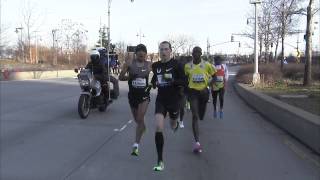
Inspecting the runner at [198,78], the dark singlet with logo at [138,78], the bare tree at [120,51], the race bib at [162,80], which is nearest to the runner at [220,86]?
the runner at [198,78]

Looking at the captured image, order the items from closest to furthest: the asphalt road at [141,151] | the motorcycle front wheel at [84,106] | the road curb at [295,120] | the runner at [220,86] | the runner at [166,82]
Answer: the asphalt road at [141,151] < the runner at [166,82] < the road curb at [295,120] < the motorcycle front wheel at [84,106] < the runner at [220,86]

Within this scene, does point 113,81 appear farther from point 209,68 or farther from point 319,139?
point 319,139

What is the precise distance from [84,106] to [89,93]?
1.87ft

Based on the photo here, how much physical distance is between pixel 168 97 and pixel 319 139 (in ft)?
9.48

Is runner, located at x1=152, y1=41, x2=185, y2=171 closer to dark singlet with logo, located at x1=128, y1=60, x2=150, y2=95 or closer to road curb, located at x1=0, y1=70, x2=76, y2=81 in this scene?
dark singlet with logo, located at x1=128, y1=60, x2=150, y2=95

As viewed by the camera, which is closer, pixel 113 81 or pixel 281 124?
pixel 281 124

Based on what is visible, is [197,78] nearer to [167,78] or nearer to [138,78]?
[138,78]

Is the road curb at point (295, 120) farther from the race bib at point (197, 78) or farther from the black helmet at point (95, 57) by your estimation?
the black helmet at point (95, 57)

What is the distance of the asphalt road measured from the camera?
27.0ft

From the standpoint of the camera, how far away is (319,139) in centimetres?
1016

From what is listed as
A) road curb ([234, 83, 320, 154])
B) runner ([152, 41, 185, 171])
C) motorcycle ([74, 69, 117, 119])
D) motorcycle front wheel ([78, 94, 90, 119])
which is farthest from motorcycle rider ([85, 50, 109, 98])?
runner ([152, 41, 185, 171])

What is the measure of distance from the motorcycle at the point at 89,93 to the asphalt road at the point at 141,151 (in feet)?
1.13

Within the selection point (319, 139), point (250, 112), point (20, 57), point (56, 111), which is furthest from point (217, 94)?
point (20, 57)

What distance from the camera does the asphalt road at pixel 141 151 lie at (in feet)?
27.0
